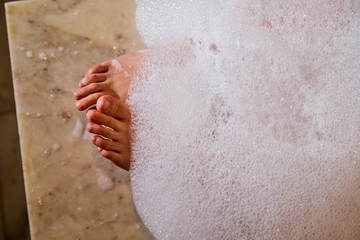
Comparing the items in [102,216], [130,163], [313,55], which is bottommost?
[102,216]

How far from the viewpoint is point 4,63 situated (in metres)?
1.05

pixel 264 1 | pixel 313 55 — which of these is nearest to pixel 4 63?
pixel 264 1

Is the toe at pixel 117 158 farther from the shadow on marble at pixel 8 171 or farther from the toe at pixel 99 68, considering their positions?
the shadow on marble at pixel 8 171

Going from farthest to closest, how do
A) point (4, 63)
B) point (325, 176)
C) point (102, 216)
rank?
1. point (4, 63)
2. point (102, 216)
3. point (325, 176)

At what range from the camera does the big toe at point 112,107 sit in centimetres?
79

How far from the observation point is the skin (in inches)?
31.4

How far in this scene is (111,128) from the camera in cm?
82

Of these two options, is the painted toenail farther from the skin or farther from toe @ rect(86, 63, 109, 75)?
toe @ rect(86, 63, 109, 75)

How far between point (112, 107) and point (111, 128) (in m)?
0.05

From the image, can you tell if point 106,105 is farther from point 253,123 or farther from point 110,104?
point 253,123

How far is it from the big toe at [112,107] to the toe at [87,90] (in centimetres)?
5

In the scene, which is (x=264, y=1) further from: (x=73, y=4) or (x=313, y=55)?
(x=73, y=4)

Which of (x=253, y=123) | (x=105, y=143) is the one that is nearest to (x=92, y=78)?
(x=105, y=143)

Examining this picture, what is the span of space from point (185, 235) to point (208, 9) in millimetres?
534
